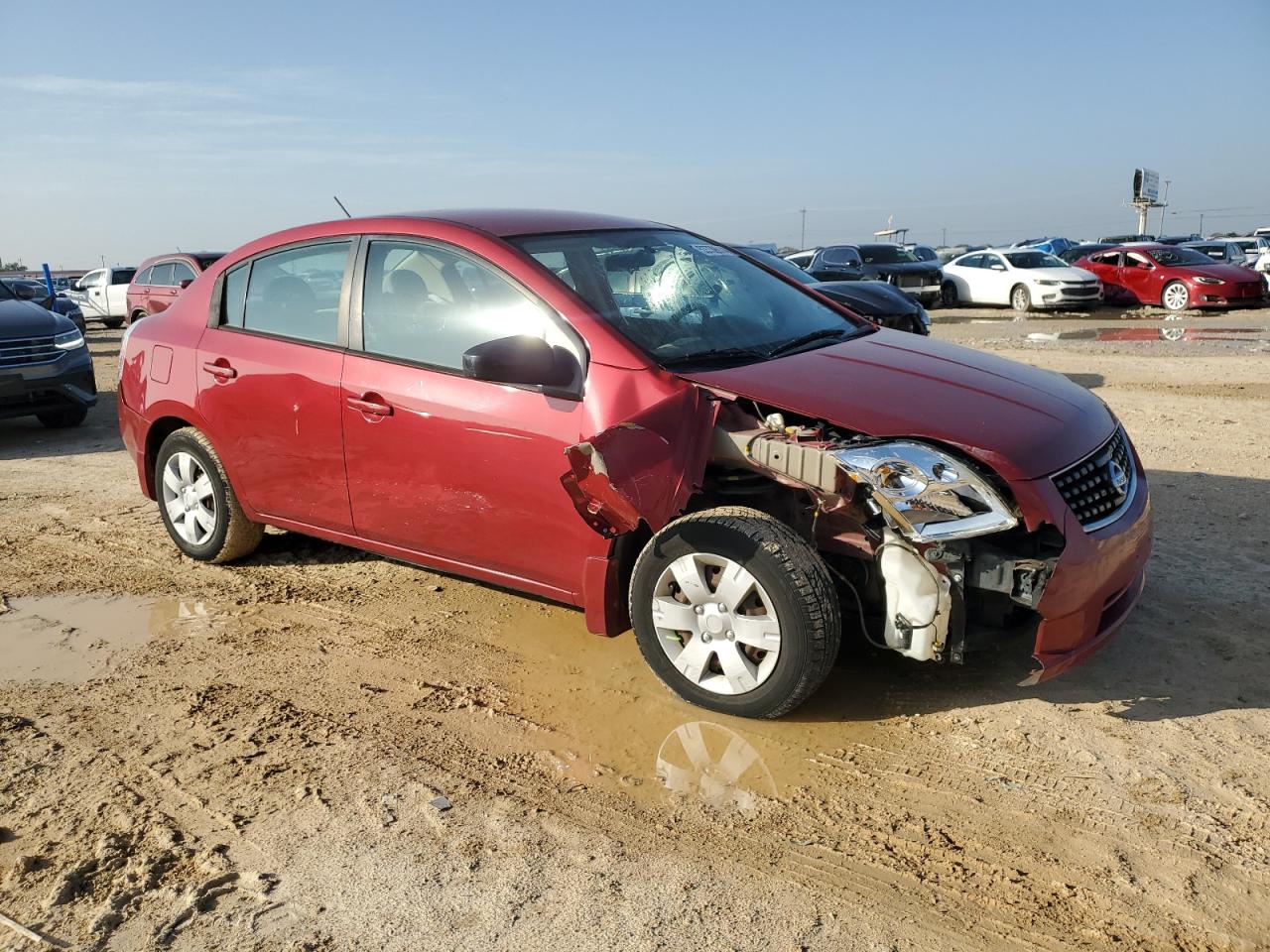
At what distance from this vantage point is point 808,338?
4.49 metres

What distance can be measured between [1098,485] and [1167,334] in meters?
14.4

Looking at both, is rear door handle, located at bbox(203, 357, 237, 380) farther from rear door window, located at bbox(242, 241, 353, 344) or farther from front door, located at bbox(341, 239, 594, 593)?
Result: front door, located at bbox(341, 239, 594, 593)

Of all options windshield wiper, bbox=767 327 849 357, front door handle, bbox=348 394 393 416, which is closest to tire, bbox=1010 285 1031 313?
windshield wiper, bbox=767 327 849 357

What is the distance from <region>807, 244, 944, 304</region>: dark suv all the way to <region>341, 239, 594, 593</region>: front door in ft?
61.4

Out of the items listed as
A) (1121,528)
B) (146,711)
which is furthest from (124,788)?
(1121,528)

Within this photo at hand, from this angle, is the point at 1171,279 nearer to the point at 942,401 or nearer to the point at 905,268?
the point at 905,268

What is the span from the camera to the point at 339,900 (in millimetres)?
2816

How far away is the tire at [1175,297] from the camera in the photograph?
69.6ft

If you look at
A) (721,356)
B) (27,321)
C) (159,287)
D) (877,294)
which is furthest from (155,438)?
(159,287)

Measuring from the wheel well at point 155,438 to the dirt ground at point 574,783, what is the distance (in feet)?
2.57

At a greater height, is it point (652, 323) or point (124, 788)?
point (652, 323)

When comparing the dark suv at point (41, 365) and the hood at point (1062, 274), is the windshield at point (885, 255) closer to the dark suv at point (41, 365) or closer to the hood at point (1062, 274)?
the hood at point (1062, 274)

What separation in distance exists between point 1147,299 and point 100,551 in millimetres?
21325

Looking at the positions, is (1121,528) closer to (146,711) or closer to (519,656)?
(519,656)
